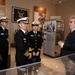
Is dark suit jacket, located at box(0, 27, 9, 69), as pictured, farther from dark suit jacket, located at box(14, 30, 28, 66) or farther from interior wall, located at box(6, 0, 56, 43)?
interior wall, located at box(6, 0, 56, 43)

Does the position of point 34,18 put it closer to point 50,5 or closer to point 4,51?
point 50,5

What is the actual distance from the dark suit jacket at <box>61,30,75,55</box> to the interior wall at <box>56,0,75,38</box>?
7.99 meters

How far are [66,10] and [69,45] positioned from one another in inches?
337

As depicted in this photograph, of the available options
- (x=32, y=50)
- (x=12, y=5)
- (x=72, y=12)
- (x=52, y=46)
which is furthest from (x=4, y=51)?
(x=72, y=12)

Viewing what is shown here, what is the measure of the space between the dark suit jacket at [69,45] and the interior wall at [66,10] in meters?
7.99

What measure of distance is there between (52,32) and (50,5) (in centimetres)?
532

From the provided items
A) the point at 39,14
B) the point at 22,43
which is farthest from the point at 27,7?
the point at 22,43

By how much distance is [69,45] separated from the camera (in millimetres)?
2416

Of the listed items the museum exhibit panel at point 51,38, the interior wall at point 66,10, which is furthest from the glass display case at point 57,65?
the interior wall at point 66,10

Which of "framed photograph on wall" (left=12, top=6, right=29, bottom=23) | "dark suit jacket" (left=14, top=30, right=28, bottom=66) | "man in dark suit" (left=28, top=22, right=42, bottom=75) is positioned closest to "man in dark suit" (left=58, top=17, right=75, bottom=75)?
"dark suit jacket" (left=14, top=30, right=28, bottom=66)

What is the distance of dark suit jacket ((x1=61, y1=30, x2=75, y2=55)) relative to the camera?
7.87 ft

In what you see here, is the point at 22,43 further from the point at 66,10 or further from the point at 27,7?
the point at 66,10

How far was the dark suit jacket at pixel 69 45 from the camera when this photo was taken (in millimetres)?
2398

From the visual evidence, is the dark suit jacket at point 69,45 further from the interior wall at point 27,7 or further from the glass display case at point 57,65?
the interior wall at point 27,7
